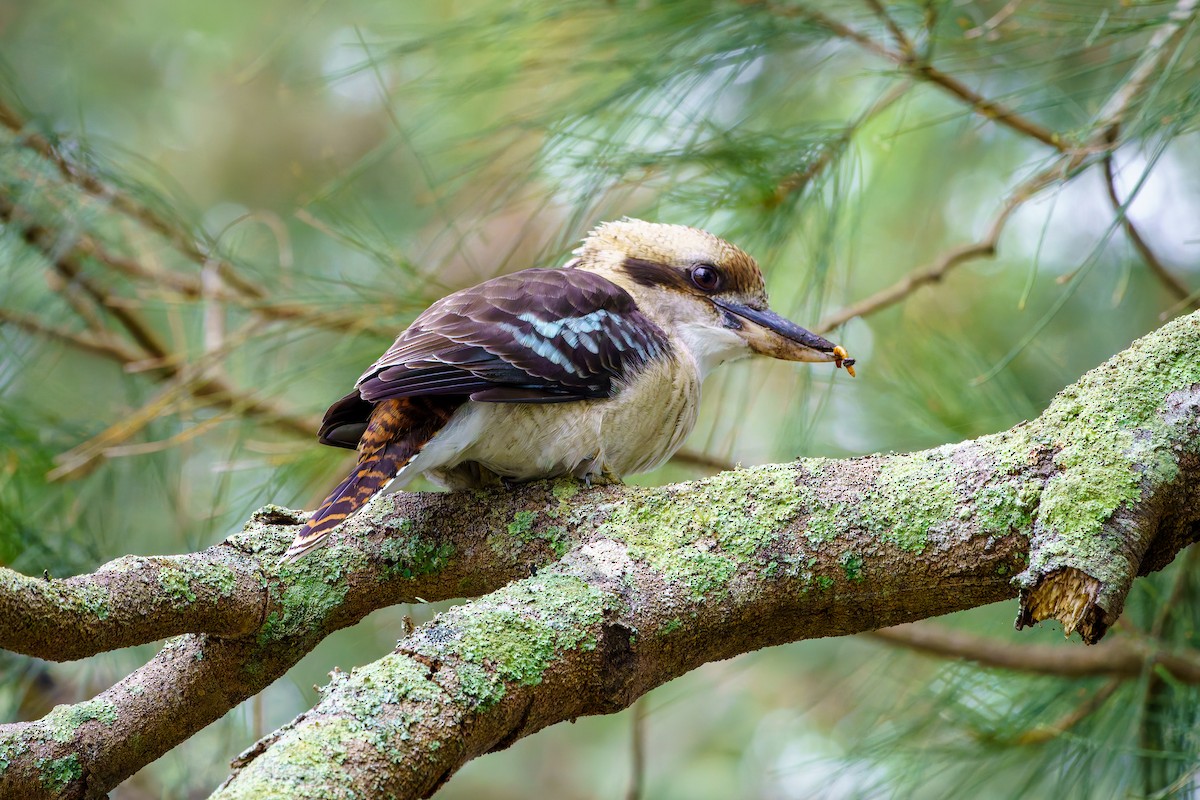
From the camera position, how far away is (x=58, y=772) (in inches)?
71.9

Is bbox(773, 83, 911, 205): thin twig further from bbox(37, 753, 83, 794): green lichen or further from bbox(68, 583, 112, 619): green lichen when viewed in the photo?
bbox(37, 753, 83, 794): green lichen

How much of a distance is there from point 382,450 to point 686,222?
1405 millimetres

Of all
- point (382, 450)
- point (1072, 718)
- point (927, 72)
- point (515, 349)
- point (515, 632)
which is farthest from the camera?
point (1072, 718)

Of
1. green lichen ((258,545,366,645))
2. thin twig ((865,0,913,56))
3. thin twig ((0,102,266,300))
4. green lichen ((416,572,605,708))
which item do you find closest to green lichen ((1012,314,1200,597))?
green lichen ((416,572,605,708))

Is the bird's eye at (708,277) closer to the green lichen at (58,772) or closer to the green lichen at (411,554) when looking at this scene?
the green lichen at (411,554)

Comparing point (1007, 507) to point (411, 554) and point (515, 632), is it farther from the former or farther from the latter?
point (411, 554)

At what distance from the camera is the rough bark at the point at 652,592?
1.58m

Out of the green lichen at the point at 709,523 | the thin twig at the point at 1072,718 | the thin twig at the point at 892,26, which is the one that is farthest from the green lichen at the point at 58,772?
the thin twig at the point at 892,26

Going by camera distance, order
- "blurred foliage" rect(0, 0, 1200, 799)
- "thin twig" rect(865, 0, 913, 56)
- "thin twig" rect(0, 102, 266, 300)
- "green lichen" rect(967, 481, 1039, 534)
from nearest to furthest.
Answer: "green lichen" rect(967, 481, 1039, 534)
"thin twig" rect(865, 0, 913, 56)
"blurred foliage" rect(0, 0, 1200, 799)
"thin twig" rect(0, 102, 266, 300)

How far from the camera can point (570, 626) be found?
5.66ft

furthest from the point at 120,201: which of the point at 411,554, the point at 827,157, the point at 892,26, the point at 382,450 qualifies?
the point at 892,26

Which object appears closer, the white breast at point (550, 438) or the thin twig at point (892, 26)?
the white breast at point (550, 438)

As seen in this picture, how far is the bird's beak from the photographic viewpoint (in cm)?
283

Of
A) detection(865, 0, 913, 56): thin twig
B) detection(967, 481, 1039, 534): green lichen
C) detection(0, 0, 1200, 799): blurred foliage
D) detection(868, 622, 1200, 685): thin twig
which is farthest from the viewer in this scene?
detection(0, 0, 1200, 799): blurred foliage
